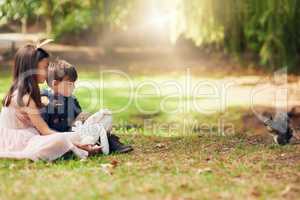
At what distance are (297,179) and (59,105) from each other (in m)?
2.29

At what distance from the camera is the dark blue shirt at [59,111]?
18.7 feet

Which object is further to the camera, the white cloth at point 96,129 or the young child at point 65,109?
the young child at point 65,109

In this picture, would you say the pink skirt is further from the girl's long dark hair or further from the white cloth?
the girl's long dark hair

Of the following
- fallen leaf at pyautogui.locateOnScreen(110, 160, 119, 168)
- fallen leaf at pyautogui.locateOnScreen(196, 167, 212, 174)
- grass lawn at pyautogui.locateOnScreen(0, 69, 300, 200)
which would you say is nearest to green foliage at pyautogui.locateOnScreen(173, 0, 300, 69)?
grass lawn at pyautogui.locateOnScreen(0, 69, 300, 200)

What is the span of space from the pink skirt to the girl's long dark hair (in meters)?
0.27

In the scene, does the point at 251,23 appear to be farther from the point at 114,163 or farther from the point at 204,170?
the point at 204,170

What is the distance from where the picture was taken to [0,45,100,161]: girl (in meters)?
5.32

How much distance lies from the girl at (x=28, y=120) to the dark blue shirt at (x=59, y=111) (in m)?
0.24

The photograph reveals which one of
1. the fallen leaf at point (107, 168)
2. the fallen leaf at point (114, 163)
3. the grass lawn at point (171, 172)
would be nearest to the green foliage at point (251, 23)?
the grass lawn at point (171, 172)

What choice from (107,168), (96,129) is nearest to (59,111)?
(96,129)

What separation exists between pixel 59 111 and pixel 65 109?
58 mm

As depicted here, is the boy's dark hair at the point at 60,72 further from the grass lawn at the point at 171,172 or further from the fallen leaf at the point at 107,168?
the fallen leaf at the point at 107,168

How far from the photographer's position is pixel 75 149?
5410 millimetres

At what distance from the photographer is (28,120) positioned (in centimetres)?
552
